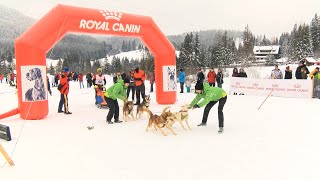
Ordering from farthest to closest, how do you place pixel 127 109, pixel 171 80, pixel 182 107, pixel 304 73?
pixel 304 73, pixel 171 80, pixel 127 109, pixel 182 107

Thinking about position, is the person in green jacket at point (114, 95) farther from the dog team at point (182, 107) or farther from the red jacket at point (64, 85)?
the red jacket at point (64, 85)

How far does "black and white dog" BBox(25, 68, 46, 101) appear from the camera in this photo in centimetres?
926

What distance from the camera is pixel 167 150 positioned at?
5945 millimetres

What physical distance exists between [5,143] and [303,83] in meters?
12.2

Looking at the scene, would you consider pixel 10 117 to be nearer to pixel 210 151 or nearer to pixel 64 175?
pixel 64 175

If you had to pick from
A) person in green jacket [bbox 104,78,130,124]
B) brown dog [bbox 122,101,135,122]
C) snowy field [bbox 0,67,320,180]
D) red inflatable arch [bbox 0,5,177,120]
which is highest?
red inflatable arch [bbox 0,5,177,120]

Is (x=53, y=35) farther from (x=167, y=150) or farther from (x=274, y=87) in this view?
(x=274, y=87)

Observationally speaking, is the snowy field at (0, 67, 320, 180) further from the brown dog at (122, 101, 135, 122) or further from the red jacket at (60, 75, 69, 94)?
the red jacket at (60, 75, 69, 94)

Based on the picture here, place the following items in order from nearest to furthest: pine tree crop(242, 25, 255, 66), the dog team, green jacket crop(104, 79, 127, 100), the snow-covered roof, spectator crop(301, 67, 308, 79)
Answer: the dog team < green jacket crop(104, 79, 127, 100) < spectator crop(301, 67, 308, 79) < pine tree crop(242, 25, 255, 66) < the snow-covered roof

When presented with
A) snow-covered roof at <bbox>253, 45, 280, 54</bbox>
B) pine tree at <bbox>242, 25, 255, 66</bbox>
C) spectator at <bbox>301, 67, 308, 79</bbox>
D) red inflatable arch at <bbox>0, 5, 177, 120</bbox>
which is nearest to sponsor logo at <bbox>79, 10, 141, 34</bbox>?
red inflatable arch at <bbox>0, 5, 177, 120</bbox>

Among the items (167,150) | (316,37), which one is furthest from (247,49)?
(167,150)

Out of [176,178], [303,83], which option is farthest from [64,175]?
[303,83]

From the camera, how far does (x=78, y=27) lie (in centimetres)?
1034

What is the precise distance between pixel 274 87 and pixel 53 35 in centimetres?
1037
